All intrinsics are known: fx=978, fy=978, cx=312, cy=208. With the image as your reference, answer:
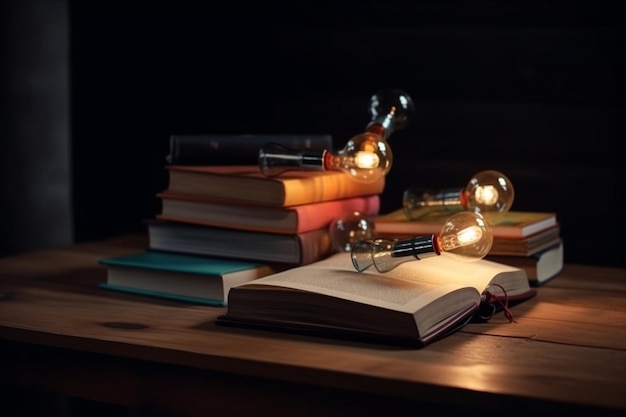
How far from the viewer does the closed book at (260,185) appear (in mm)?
1427

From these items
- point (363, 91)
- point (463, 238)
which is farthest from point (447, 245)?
point (363, 91)

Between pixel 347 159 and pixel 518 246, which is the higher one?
pixel 347 159

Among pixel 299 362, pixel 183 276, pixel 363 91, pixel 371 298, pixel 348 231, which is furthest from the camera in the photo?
pixel 363 91

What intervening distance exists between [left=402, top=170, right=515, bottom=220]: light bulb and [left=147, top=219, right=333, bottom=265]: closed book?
0.52 ft

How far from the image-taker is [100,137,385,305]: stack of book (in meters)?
1.40

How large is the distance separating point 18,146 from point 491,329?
1317mm

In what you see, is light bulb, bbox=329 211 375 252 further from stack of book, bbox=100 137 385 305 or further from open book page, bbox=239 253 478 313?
open book page, bbox=239 253 478 313

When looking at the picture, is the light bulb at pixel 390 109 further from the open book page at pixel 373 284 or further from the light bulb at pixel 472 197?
the open book page at pixel 373 284

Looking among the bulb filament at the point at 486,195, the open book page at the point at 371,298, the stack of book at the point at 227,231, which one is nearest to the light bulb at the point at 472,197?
the bulb filament at the point at 486,195

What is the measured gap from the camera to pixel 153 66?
7.02 ft

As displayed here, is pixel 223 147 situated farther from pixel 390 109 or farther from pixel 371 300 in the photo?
pixel 371 300

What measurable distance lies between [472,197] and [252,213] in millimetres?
342

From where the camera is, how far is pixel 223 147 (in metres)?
1.61

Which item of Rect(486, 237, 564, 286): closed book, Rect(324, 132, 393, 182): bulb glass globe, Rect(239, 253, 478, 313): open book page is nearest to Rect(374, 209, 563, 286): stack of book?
Rect(486, 237, 564, 286): closed book
